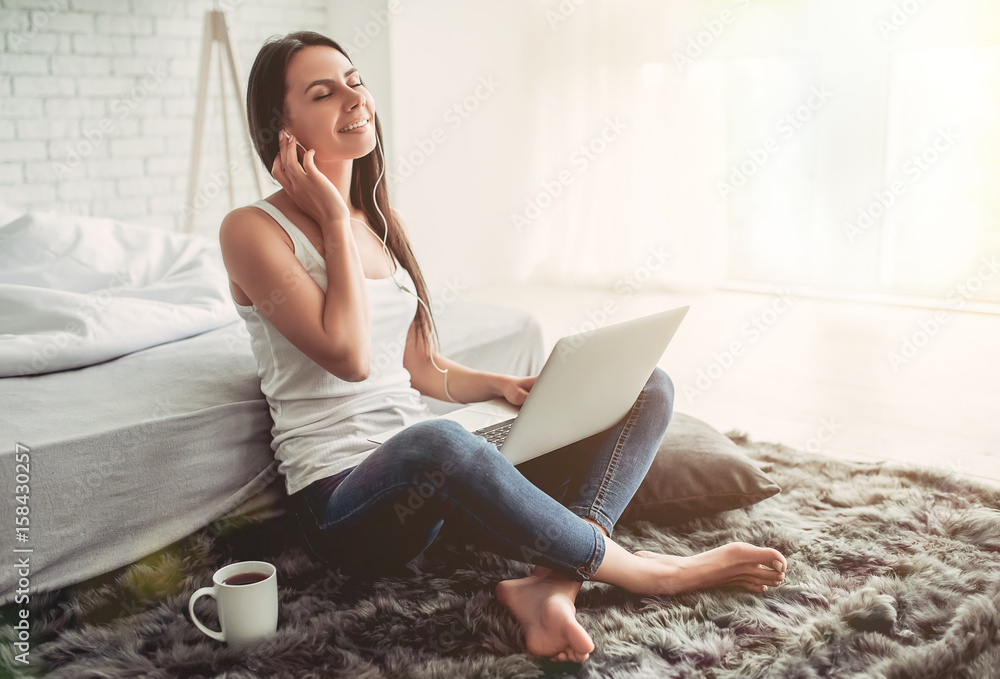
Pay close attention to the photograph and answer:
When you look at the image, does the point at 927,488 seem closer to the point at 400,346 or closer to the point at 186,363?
the point at 400,346

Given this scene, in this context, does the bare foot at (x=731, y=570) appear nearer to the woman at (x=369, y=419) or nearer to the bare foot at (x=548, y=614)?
the woman at (x=369, y=419)

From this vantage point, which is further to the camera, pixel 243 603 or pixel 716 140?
pixel 716 140

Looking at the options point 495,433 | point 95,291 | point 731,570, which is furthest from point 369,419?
point 95,291

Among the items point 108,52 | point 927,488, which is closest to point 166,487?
point 927,488

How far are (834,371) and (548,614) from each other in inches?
82.7

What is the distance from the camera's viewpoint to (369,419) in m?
1.48

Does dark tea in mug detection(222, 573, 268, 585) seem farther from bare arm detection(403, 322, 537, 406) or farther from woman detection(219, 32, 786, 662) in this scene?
bare arm detection(403, 322, 537, 406)

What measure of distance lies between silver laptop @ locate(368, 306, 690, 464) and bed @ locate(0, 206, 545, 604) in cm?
34

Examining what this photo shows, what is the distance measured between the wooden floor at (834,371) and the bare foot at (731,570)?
0.89 m

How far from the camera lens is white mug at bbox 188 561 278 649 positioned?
4.17ft

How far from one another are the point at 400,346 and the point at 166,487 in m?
0.47

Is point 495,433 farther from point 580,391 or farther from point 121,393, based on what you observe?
point 121,393

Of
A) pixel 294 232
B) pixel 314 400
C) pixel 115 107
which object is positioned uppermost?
pixel 115 107

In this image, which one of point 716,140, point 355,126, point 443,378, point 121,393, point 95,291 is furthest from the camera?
point 716,140
